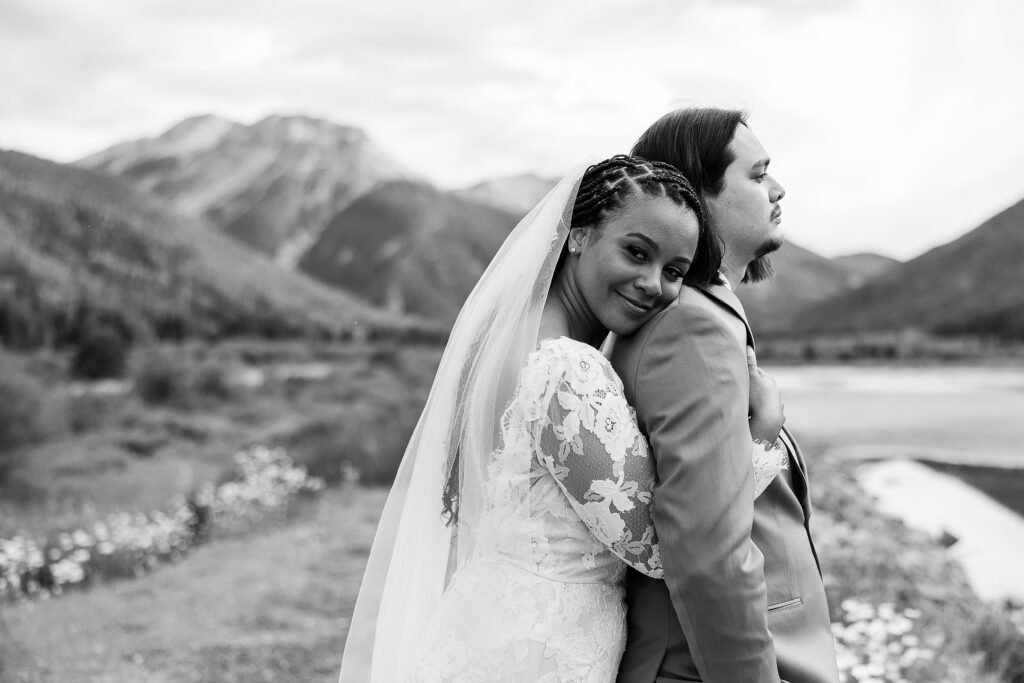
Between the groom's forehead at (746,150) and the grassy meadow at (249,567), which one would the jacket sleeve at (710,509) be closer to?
the groom's forehead at (746,150)

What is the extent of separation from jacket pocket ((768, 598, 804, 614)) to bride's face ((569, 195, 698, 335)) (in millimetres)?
724

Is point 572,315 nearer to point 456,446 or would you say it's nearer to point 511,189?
point 456,446

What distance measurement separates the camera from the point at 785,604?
1.96 metres

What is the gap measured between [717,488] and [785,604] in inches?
19.0

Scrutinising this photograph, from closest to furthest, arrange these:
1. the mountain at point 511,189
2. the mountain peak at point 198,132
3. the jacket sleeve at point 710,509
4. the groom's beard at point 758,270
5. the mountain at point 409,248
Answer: the jacket sleeve at point 710,509 → the groom's beard at point 758,270 → the mountain at point 409,248 → the mountain at point 511,189 → the mountain peak at point 198,132

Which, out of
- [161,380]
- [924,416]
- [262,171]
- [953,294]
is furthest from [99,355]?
[262,171]

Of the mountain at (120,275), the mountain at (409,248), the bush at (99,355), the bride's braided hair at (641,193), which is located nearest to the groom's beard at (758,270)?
the bride's braided hair at (641,193)

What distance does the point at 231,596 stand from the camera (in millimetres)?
7328

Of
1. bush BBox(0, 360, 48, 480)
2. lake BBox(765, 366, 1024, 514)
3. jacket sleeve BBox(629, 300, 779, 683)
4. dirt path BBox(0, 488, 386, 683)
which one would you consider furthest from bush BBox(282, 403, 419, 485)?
jacket sleeve BBox(629, 300, 779, 683)

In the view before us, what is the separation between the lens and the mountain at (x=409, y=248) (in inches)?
3054

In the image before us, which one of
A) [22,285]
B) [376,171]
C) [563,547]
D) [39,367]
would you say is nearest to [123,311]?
[22,285]

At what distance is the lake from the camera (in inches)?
732

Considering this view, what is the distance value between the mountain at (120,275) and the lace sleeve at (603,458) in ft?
92.6

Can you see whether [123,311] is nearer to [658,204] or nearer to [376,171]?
[658,204]
